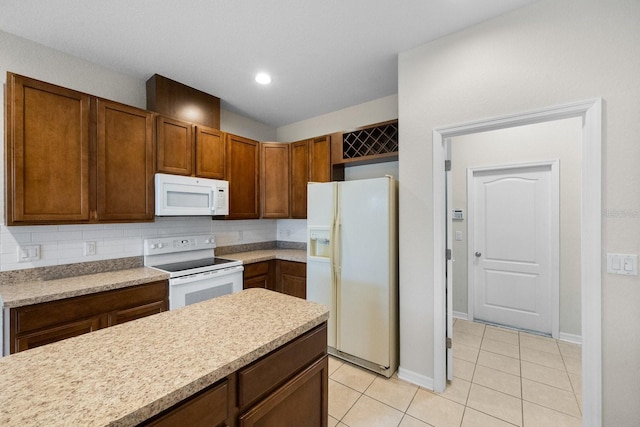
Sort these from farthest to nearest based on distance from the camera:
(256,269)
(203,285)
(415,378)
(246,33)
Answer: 1. (256,269)
2. (203,285)
3. (415,378)
4. (246,33)

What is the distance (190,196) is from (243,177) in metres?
0.79

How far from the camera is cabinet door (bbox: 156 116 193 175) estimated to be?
254cm

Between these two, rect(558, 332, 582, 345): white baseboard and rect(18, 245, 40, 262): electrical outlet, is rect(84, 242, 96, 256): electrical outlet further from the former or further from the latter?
rect(558, 332, 582, 345): white baseboard

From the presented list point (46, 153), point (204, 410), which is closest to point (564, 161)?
point (204, 410)

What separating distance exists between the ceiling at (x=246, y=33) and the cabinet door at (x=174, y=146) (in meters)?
0.49

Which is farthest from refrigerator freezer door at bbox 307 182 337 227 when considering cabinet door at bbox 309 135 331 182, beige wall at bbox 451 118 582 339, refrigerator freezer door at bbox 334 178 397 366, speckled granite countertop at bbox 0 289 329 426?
beige wall at bbox 451 118 582 339

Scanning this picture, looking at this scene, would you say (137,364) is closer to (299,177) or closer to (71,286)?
(71,286)

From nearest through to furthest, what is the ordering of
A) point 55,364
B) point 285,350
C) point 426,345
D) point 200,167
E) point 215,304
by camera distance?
point 55,364
point 285,350
point 215,304
point 426,345
point 200,167

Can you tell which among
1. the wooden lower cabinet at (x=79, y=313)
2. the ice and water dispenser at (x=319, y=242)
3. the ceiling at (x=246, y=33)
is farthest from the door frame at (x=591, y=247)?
the wooden lower cabinet at (x=79, y=313)

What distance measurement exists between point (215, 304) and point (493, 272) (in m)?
3.42

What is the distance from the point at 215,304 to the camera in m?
1.44

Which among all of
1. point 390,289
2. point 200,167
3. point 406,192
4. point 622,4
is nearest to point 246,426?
point 390,289

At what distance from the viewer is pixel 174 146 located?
2648mm

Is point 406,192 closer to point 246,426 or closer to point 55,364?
point 246,426
